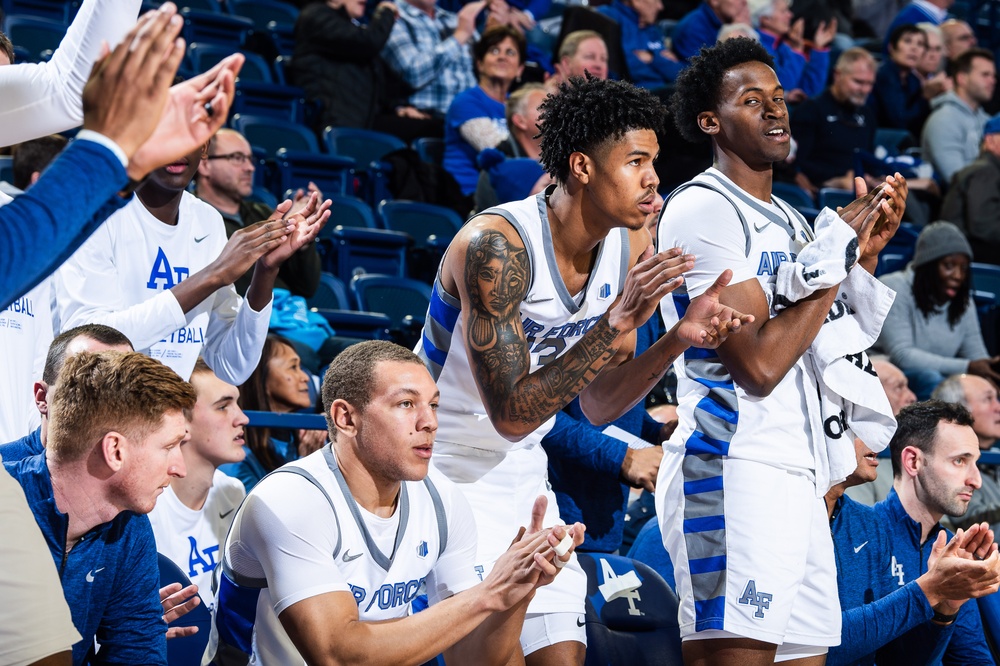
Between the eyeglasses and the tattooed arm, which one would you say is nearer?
the tattooed arm

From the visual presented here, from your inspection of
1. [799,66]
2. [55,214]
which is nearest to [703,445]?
[55,214]

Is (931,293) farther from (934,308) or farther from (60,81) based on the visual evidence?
(60,81)

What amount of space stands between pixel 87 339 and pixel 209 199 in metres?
2.54

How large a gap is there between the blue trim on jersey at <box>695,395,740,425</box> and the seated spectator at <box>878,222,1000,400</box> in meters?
4.29

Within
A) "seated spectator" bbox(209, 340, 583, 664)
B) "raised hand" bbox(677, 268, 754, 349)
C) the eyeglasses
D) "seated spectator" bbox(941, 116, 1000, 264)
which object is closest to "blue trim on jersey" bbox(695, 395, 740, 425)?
"raised hand" bbox(677, 268, 754, 349)

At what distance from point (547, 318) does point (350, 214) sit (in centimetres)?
407

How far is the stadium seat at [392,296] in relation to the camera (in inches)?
263

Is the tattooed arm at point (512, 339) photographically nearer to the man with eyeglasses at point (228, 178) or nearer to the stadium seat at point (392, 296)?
the man with eyeglasses at point (228, 178)

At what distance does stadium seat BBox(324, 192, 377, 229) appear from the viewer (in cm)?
734

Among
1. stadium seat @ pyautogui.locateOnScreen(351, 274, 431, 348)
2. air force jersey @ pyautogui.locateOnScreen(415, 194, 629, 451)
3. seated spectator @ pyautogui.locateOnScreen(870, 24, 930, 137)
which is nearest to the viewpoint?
air force jersey @ pyautogui.locateOnScreen(415, 194, 629, 451)

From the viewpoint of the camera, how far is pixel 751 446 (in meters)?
3.22

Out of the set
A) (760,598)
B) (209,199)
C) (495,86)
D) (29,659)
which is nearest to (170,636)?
(29,659)

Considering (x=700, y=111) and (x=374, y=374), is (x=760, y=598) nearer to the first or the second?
(x=374, y=374)

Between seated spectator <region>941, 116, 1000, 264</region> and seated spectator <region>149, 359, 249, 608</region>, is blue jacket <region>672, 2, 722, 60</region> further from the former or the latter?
seated spectator <region>149, 359, 249, 608</region>
